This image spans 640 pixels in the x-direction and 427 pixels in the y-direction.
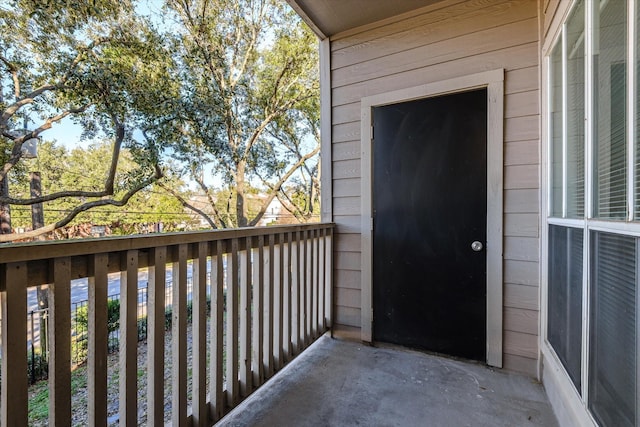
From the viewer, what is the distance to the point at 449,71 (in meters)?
2.27

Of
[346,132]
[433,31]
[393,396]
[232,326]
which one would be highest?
[433,31]

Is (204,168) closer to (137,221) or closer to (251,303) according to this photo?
(137,221)

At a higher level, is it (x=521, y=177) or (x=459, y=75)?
(x=459, y=75)

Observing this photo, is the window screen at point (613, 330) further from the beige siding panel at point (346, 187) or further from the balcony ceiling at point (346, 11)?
the balcony ceiling at point (346, 11)

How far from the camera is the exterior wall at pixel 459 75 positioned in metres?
2.01

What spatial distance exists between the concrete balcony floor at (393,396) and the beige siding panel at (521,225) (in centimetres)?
98

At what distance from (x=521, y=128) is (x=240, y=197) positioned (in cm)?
574

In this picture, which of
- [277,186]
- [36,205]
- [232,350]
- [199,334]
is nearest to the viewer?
[199,334]

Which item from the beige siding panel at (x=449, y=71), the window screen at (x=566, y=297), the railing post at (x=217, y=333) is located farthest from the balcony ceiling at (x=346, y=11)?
the railing post at (x=217, y=333)

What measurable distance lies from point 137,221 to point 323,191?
3762mm

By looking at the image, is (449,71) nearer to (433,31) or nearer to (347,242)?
(433,31)

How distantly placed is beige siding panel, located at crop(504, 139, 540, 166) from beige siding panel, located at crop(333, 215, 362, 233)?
122 centimetres

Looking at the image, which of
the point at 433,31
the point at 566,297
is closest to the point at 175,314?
the point at 566,297

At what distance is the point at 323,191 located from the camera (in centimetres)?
283
